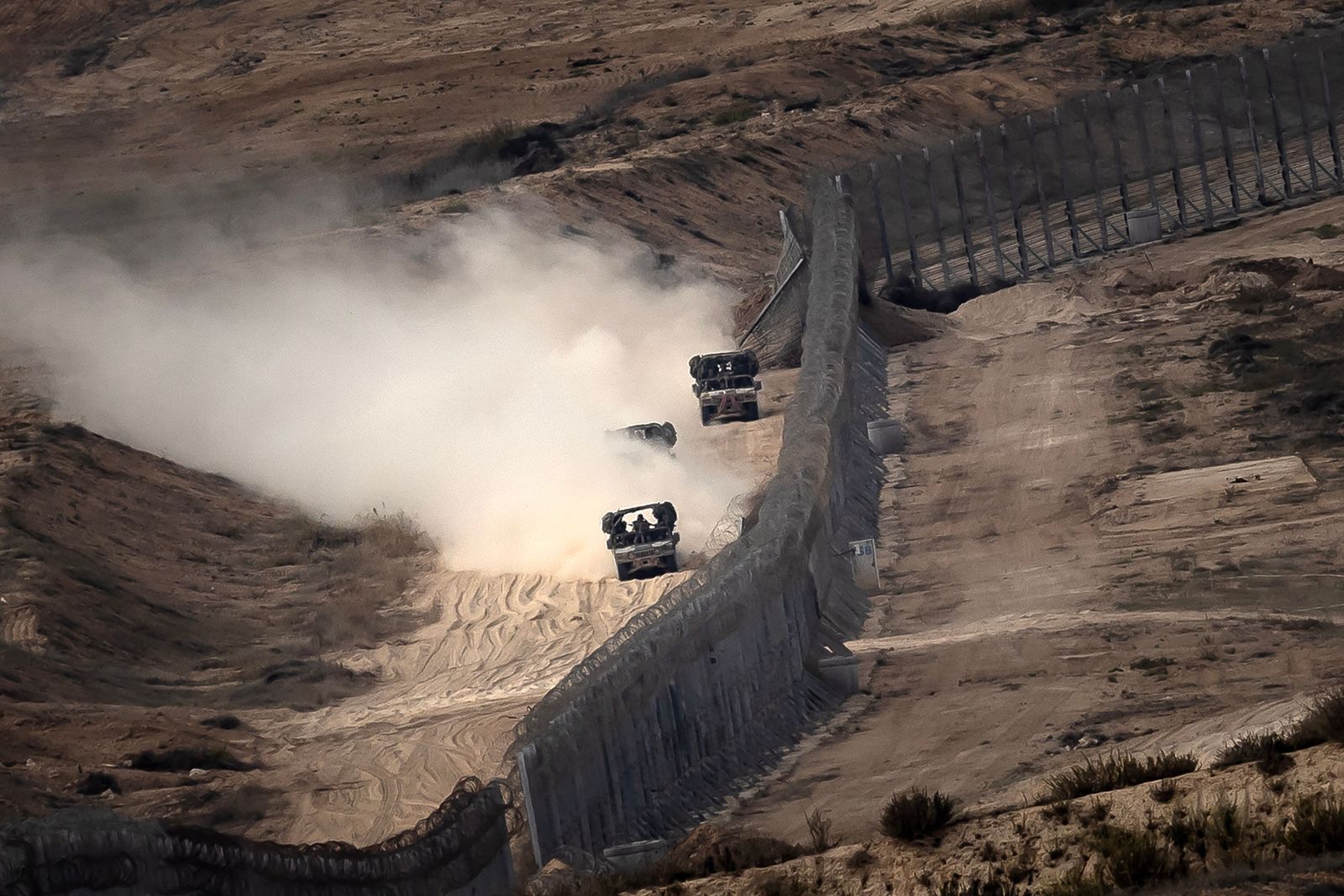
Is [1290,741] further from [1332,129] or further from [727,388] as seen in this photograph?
[1332,129]

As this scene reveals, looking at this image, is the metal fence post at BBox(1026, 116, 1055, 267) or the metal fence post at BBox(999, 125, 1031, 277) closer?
the metal fence post at BBox(999, 125, 1031, 277)

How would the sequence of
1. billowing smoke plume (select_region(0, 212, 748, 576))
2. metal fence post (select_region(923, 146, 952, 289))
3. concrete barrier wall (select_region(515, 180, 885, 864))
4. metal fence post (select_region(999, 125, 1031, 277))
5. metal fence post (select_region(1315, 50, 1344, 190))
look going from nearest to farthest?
concrete barrier wall (select_region(515, 180, 885, 864)) → billowing smoke plume (select_region(0, 212, 748, 576)) → metal fence post (select_region(999, 125, 1031, 277)) → metal fence post (select_region(923, 146, 952, 289)) → metal fence post (select_region(1315, 50, 1344, 190))

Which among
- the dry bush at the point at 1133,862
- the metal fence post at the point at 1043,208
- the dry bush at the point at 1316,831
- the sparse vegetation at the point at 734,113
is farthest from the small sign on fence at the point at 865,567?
the sparse vegetation at the point at 734,113

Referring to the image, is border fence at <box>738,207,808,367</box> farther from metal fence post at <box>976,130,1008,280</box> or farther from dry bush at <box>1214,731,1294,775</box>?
dry bush at <box>1214,731,1294,775</box>

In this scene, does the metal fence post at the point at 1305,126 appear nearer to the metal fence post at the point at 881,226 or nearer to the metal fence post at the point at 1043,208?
the metal fence post at the point at 1043,208

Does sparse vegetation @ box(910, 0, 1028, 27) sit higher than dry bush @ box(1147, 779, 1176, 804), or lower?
higher

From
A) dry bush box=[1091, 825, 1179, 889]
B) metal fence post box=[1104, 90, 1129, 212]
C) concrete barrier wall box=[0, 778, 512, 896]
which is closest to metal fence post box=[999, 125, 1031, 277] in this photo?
metal fence post box=[1104, 90, 1129, 212]
